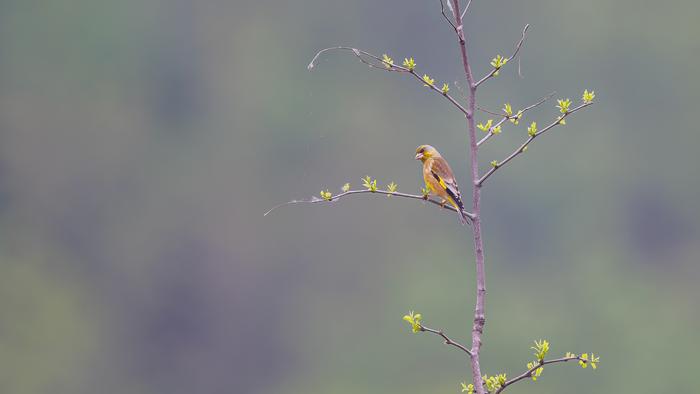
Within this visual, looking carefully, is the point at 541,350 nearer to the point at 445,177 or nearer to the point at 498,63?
the point at 498,63

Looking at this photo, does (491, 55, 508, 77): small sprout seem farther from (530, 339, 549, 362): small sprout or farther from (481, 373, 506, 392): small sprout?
(481, 373, 506, 392): small sprout

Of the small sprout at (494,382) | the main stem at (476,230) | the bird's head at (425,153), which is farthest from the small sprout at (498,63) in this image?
the bird's head at (425,153)

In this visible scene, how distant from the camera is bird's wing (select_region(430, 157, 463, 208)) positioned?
28.4 ft

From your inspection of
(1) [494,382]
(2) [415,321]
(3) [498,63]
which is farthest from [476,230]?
(3) [498,63]

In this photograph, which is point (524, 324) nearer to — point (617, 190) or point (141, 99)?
point (617, 190)

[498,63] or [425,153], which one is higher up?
[425,153]

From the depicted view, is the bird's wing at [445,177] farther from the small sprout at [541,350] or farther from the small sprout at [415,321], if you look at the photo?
the small sprout at [541,350]

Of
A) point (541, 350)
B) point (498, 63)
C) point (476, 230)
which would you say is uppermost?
point (498, 63)

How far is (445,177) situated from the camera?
9.02 metres

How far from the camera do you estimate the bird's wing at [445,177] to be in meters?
8.65

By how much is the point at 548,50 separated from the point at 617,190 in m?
8.41

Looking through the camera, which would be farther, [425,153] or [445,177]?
[425,153]

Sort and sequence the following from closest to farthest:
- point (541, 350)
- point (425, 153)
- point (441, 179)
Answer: point (541, 350), point (441, 179), point (425, 153)

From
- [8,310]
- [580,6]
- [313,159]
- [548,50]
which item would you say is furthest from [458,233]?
[8,310]
